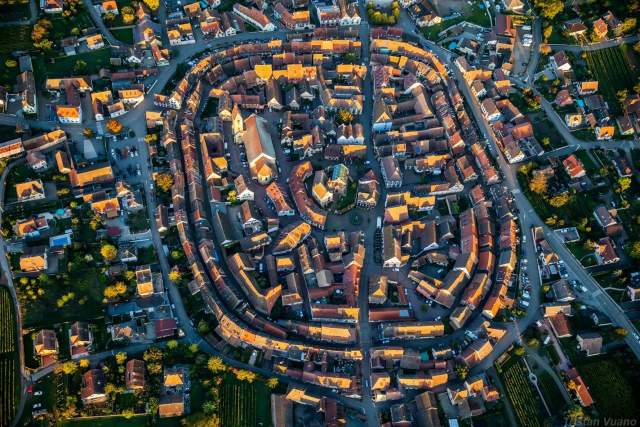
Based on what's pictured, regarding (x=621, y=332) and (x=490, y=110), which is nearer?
(x=621, y=332)

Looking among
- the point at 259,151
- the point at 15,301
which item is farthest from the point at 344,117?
the point at 15,301

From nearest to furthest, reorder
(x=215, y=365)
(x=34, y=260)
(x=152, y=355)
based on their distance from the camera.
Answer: (x=215, y=365), (x=152, y=355), (x=34, y=260)

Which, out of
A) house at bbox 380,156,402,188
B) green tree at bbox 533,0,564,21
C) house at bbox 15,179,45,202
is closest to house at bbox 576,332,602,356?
house at bbox 380,156,402,188

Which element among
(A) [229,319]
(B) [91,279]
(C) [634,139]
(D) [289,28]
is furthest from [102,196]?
(C) [634,139]

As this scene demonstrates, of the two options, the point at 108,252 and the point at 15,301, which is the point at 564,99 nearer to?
the point at 108,252

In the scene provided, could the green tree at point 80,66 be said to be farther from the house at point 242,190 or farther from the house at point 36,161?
the house at point 242,190

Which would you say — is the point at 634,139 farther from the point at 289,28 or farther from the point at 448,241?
the point at 289,28

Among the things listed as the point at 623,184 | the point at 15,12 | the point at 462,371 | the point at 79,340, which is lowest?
the point at 462,371
